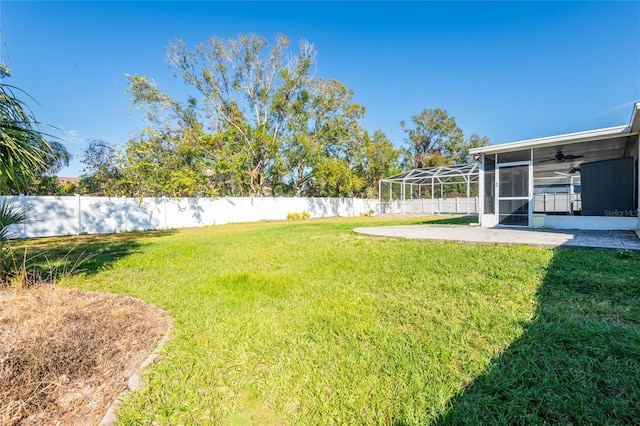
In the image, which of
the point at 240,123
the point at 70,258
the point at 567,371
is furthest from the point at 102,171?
the point at 567,371

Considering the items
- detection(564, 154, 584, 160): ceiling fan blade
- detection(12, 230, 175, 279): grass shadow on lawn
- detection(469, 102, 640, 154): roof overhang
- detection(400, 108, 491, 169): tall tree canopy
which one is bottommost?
detection(12, 230, 175, 279): grass shadow on lawn

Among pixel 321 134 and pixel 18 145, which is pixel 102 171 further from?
pixel 18 145

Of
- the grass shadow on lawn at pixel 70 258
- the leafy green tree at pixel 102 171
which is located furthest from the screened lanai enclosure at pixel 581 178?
the leafy green tree at pixel 102 171

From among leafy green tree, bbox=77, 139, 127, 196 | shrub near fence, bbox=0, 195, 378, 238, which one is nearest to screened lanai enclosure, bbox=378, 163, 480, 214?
shrub near fence, bbox=0, 195, 378, 238

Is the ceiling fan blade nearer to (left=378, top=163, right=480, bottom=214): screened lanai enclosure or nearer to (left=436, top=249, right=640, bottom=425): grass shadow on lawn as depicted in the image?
(left=436, top=249, right=640, bottom=425): grass shadow on lawn

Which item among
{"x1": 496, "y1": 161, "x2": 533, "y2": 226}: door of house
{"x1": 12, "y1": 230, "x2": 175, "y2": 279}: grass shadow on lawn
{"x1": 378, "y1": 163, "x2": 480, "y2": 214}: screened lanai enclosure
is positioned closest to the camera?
{"x1": 12, "y1": 230, "x2": 175, "y2": 279}: grass shadow on lawn

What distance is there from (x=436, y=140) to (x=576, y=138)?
2420 centimetres

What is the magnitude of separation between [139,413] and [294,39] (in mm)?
21449

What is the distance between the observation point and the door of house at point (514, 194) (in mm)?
8414

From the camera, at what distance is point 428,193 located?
22766mm

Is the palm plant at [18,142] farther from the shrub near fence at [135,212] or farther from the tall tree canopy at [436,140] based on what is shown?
the tall tree canopy at [436,140]

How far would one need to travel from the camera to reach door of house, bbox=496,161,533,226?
841cm

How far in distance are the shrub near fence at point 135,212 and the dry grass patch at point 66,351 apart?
5803 mm

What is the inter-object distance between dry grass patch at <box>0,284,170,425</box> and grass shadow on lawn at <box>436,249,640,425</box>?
2.16m
